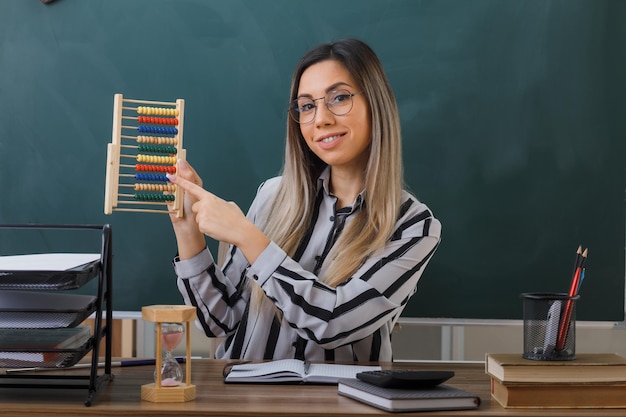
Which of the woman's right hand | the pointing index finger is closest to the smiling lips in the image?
the woman's right hand

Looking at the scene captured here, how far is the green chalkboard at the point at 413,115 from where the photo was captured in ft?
8.36

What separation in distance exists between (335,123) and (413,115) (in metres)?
0.59

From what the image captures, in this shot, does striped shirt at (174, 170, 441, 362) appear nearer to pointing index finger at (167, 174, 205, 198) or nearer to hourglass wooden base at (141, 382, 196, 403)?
pointing index finger at (167, 174, 205, 198)

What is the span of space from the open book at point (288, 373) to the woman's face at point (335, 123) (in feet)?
2.20

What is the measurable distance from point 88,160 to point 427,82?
1.19 metres

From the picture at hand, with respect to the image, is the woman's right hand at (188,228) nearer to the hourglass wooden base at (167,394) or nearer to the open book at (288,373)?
the open book at (288,373)

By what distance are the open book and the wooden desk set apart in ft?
0.08

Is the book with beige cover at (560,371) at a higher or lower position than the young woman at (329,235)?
lower

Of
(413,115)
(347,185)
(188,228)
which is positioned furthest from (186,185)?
(413,115)

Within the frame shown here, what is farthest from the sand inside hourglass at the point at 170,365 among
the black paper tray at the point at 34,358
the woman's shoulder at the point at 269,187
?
the woman's shoulder at the point at 269,187

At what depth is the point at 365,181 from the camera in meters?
2.12

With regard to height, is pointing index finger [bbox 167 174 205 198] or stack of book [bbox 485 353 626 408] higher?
pointing index finger [bbox 167 174 205 198]

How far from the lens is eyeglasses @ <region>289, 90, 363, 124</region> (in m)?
2.08

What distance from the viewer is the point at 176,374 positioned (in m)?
1.35
